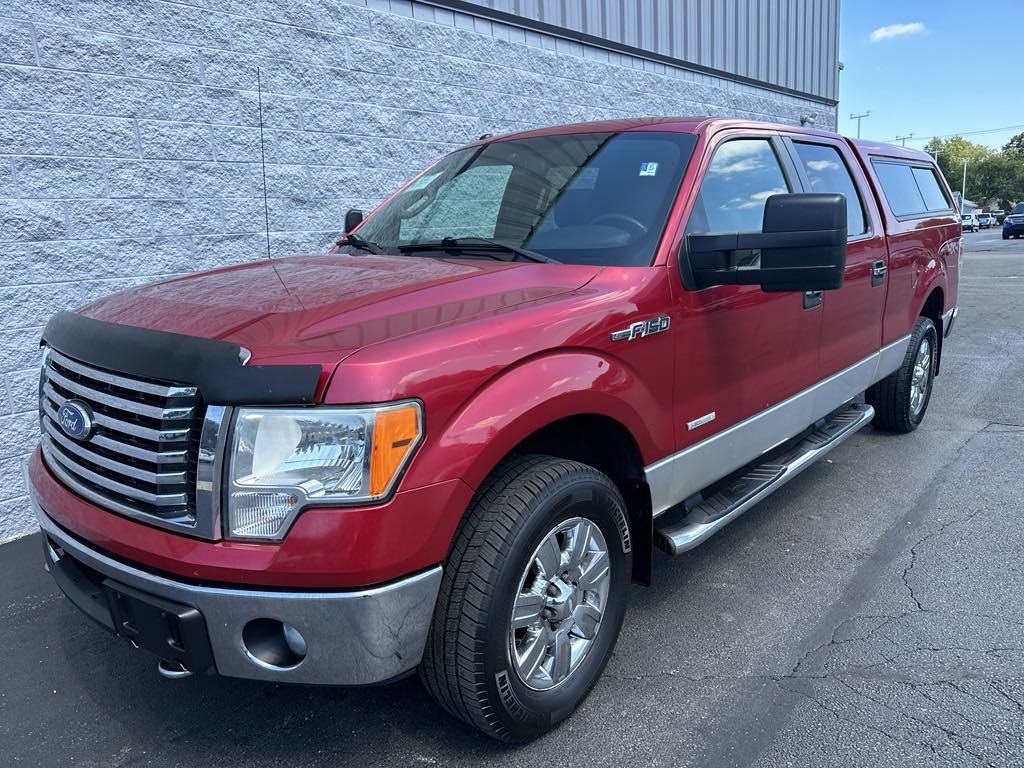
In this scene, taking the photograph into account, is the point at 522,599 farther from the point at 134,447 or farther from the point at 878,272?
the point at 878,272

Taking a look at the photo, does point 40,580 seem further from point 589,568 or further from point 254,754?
point 589,568

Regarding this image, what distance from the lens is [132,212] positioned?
469 centimetres

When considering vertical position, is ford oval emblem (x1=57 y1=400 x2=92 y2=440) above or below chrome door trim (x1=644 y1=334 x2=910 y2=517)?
above

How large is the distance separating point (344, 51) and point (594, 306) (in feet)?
13.6

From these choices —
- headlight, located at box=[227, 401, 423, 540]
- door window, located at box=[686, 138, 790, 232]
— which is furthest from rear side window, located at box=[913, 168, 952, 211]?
headlight, located at box=[227, 401, 423, 540]

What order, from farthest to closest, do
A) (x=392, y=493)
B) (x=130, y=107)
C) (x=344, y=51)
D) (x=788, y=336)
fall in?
1. (x=344, y=51)
2. (x=130, y=107)
3. (x=788, y=336)
4. (x=392, y=493)

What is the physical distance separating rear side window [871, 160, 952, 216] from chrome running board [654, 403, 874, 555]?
5.14 feet

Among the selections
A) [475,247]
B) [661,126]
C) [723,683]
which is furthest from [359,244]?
[723,683]

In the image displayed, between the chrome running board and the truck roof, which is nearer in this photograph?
the chrome running board

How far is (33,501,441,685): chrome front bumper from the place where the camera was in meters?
2.00

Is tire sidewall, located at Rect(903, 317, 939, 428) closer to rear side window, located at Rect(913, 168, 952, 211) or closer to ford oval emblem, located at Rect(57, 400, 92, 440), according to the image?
rear side window, located at Rect(913, 168, 952, 211)

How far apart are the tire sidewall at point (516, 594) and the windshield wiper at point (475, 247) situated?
3.00ft

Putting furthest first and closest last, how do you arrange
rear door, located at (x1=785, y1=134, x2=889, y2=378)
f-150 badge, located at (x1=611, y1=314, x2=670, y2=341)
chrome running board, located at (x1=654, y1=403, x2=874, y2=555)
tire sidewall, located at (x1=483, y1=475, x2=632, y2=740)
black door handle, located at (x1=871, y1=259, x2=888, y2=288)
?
black door handle, located at (x1=871, y1=259, x2=888, y2=288), rear door, located at (x1=785, y1=134, x2=889, y2=378), chrome running board, located at (x1=654, y1=403, x2=874, y2=555), f-150 badge, located at (x1=611, y1=314, x2=670, y2=341), tire sidewall, located at (x1=483, y1=475, x2=632, y2=740)

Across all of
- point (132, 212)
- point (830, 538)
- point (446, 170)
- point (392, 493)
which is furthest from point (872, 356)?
point (132, 212)
